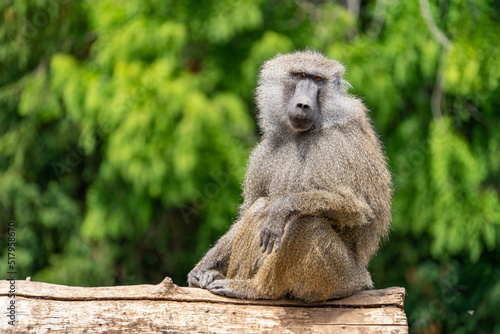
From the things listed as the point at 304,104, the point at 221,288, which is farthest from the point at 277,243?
the point at 304,104

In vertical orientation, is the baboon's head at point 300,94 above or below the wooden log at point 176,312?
above

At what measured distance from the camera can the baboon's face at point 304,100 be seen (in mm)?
5733

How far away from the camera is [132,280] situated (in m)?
12.0

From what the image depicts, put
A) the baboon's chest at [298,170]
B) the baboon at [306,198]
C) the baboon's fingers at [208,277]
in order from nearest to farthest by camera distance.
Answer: the baboon at [306,198] → the baboon's chest at [298,170] → the baboon's fingers at [208,277]

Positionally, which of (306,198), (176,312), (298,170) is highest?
(298,170)

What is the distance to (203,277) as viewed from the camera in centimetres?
603

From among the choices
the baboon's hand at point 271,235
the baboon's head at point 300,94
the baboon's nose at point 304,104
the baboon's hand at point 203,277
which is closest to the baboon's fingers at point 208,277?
the baboon's hand at point 203,277

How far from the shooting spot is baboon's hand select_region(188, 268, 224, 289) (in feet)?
19.5

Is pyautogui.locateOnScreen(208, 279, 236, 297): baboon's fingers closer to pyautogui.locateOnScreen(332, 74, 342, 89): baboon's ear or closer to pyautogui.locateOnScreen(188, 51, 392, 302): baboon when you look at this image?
pyautogui.locateOnScreen(188, 51, 392, 302): baboon

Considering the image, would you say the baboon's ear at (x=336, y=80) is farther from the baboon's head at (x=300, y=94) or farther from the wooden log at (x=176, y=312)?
the wooden log at (x=176, y=312)

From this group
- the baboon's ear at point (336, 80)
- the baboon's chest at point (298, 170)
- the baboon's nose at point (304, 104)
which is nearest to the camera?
the baboon's chest at point (298, 170)

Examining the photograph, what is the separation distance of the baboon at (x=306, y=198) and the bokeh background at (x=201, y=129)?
3.19 metres

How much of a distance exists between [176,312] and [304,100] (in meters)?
2.17

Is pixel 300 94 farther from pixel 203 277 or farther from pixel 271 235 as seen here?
pixel 203 277
